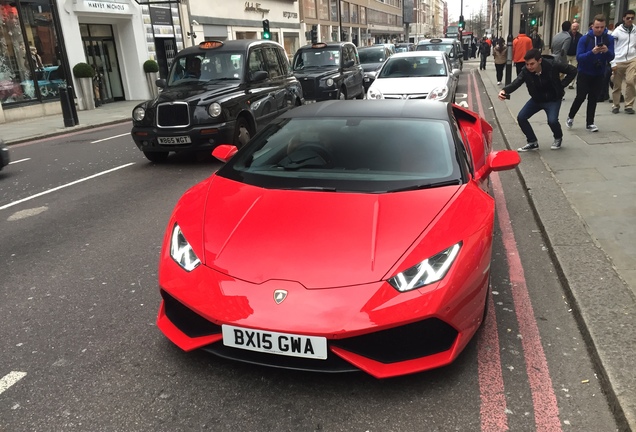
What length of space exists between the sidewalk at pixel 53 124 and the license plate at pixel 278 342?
42.2 ft

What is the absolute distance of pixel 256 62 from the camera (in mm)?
9914

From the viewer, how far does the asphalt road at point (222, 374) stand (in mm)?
2475

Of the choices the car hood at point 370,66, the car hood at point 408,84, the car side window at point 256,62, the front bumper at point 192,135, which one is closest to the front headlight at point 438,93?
the car hood at point 408,84

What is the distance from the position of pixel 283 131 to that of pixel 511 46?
55.6 ft

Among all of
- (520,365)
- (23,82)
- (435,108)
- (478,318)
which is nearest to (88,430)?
(478,318)

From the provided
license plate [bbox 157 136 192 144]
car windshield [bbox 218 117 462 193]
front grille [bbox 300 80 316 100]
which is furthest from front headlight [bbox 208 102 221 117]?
front grille [bbox 300 80 316 100]

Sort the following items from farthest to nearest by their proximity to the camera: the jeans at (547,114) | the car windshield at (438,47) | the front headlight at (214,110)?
1. the car windshield at (438,47)
2. the front headlight at (214,110)
3. the jeans at (547,114)

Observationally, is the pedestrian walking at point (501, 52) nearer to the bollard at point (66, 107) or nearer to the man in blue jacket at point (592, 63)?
the man in blue jacket at point (592, 63)

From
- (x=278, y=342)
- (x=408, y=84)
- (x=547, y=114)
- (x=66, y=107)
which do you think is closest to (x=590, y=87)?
(x=547, y=114)

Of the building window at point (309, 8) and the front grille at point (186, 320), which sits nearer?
the front grille at point (186, 320)

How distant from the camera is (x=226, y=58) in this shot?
963cm

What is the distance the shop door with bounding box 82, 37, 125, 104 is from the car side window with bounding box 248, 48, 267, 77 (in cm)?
1367

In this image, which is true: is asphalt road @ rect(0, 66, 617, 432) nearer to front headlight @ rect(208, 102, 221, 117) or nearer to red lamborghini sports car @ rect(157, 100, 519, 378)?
red lamborghini sports car @ rect(157, 100, 519, 378)

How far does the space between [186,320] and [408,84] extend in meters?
9.92
